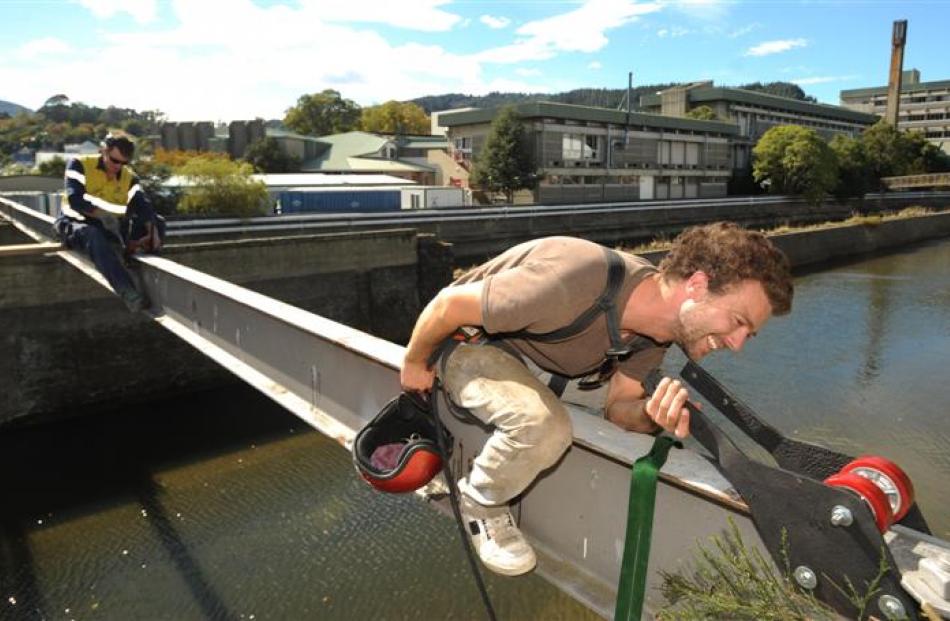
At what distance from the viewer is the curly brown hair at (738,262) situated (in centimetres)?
201

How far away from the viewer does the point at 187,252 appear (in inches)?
478

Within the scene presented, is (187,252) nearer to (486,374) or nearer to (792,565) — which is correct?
(486,374)

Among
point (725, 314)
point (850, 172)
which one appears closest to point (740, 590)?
point (725, 314)

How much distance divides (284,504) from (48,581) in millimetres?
2454

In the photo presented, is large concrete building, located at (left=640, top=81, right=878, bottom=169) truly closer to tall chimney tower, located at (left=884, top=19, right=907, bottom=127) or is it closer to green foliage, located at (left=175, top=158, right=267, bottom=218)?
tall chimney tower, located at (left=884, top=19, right=907, bottom=127)

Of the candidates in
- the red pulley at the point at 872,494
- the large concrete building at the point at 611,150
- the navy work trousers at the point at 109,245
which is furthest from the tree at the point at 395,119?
the red pulley at the point at 872,494

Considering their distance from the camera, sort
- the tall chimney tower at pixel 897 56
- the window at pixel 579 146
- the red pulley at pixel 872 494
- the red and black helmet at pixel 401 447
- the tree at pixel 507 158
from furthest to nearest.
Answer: the tall chimney tower at pixel 897 56 → the window at pixel 579 146 → the tree at pixel 507 158 → the red and black helmet at pixel 401 447 → the red pulley at pixel 872 494

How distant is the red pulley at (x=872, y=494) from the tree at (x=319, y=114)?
86311 mm

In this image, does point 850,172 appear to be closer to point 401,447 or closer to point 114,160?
point 114,160

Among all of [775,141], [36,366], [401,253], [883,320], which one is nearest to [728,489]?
[36,366]

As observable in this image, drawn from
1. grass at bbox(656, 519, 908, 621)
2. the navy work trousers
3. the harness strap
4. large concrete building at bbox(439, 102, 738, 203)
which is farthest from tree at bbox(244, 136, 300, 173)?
grass at bbox(656, 519, 908, 621)

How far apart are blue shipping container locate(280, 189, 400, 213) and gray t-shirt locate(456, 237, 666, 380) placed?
29.9 m

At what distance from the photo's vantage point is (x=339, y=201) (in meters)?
34.3

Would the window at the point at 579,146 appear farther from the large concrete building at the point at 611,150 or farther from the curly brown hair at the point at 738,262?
the curly brown hair at the point at 738,262
